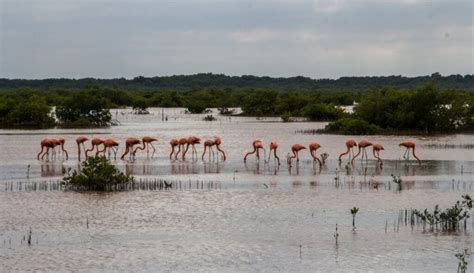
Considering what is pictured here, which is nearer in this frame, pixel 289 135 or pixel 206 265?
pixel 206 265

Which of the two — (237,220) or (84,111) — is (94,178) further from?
(84,111)

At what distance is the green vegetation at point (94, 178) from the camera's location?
18672 mm

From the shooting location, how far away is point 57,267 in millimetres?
11422

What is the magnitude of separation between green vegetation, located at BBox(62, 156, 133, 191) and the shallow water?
1.74 ft

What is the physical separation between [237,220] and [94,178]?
4.86 meters

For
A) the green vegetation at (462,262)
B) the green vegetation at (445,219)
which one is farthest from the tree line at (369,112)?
the green vegetation at (462,262)

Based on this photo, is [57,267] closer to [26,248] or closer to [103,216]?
[26,248]

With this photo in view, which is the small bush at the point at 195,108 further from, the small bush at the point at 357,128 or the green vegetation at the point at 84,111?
the small bush at the point at 357,128

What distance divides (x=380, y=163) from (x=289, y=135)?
1277 centimetres

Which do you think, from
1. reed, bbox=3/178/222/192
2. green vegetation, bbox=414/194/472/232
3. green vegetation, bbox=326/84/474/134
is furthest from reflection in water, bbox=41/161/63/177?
green vegetation, bbox=326/84/474/134

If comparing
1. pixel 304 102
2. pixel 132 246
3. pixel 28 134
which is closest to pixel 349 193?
pixel 132 246

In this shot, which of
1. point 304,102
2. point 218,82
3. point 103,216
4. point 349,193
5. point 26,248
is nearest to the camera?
point 26,248

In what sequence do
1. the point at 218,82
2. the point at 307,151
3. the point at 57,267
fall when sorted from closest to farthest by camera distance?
the point at 57,267 < the point at 307,151 < the point at 218,82

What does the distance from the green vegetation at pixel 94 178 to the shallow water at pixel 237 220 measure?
20.9 inches
